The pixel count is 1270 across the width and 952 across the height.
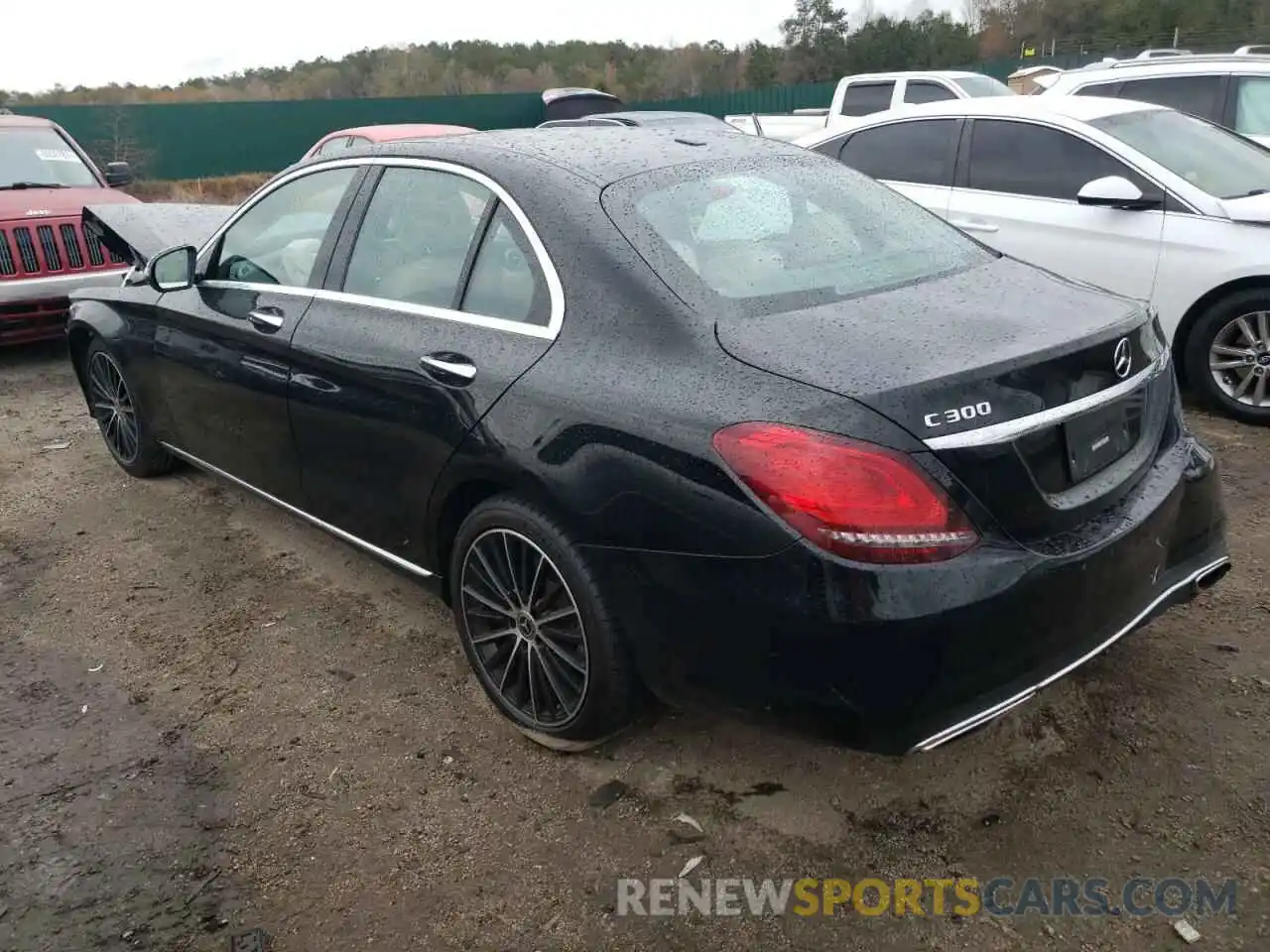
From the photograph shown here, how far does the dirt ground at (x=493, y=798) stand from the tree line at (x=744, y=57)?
33335 millimetres

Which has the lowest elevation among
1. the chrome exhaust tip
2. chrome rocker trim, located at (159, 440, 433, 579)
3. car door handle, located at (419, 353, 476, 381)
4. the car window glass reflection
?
chrome rocker trim, located at (159, 440, 433, 579)

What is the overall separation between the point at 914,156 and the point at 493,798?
5207 mm

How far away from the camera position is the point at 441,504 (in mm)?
3186

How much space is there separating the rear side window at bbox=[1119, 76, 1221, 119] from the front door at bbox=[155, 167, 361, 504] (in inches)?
275

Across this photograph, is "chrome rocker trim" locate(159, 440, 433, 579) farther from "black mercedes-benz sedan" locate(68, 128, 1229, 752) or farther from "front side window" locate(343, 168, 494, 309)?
"front side window" locate(343, 168, 494, 309)

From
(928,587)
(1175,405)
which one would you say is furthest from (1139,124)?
(928,587)

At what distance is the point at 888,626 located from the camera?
2.22 m

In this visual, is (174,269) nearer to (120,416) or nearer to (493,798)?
(120,416)

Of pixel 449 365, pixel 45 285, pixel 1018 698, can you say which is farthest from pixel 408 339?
pixel 45 285

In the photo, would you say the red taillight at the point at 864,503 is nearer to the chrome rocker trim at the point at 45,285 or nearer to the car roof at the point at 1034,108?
the car roof at the point at 1034,108

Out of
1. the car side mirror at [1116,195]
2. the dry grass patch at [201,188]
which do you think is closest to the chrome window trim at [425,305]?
A: the car side mirror at [1116,195]

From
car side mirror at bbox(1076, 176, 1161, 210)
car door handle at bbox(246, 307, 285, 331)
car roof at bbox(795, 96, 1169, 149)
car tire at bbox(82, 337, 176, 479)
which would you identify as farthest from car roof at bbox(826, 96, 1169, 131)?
car tire at bbox(82, 337, 176, 479)

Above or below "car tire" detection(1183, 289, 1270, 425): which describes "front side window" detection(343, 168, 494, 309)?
above

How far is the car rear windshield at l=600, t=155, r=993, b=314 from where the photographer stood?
275cm
